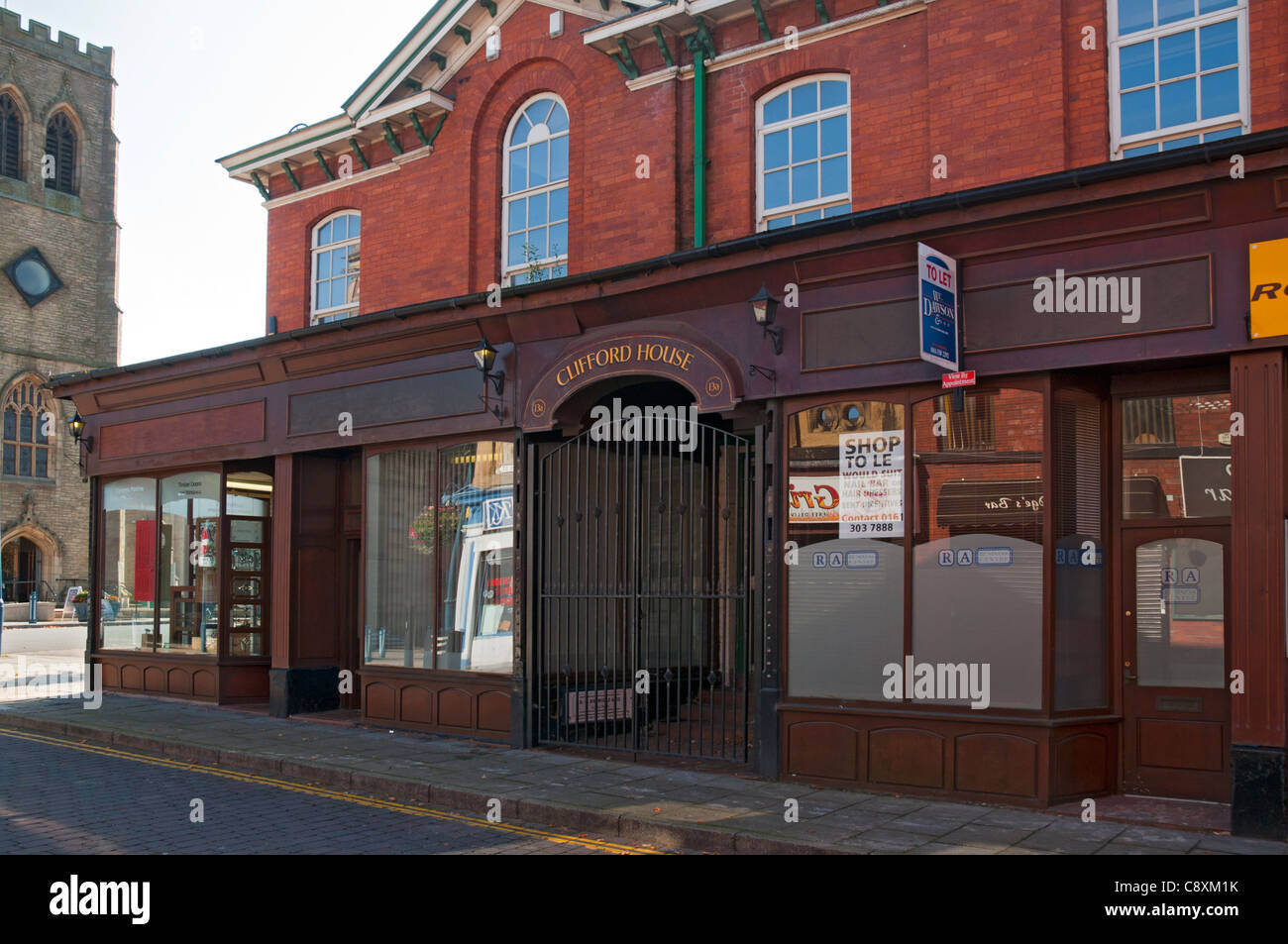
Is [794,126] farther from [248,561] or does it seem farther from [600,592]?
[248,561]

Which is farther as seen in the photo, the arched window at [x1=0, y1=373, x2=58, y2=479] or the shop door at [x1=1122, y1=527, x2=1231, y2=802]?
the arched window at [x1=0, y1=373, x2=58, y2=479]

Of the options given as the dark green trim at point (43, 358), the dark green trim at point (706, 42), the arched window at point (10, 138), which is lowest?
the dark green trim at point (706, 42)

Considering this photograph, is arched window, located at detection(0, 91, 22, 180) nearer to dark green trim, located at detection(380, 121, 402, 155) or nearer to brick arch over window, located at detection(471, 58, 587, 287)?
dark green trim, located at detection(380, 121, 402, 155)

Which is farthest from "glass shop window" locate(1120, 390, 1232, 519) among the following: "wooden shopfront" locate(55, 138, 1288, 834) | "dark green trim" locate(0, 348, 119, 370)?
"dark green trim" locate(0, 348, 119, 370)

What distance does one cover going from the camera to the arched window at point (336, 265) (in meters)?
16.0

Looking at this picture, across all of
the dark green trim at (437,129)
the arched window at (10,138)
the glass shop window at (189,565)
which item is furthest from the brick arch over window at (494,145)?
the arched window at (10,138)

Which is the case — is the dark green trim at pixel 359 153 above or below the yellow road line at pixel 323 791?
above

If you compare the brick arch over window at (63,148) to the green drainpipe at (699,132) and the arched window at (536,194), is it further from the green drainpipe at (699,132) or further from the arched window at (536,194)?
the green drainpipe at (699,132)

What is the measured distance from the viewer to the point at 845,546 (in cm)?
962

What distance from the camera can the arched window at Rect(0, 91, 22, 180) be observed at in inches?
1837

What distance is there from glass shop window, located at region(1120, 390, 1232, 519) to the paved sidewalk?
248cm

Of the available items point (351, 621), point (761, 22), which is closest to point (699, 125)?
point (761, 22)

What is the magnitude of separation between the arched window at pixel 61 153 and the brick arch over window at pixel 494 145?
137 feet

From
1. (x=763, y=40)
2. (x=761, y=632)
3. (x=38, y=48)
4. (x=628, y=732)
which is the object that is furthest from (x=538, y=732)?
(x=38, y=48)
